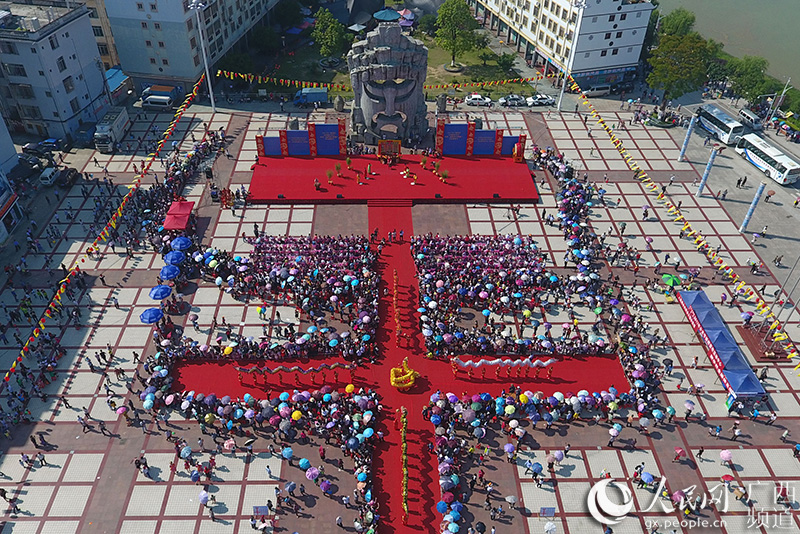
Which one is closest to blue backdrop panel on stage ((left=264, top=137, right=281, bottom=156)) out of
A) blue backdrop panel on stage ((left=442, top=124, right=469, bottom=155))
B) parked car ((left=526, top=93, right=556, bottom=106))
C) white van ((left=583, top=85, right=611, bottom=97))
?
blue backdrop panel on stage ((left=442, top=124, right=469, bottom=155))

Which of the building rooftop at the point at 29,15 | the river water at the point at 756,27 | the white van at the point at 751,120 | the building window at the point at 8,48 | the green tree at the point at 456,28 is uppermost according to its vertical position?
the building rooftop at the point at 29,15

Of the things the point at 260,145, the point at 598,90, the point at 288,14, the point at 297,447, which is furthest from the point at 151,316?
the point at 288,14

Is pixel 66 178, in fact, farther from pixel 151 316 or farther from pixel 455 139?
pixel 455 139

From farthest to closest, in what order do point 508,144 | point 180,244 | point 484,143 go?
point 508,144
point 484,143
point 180,244

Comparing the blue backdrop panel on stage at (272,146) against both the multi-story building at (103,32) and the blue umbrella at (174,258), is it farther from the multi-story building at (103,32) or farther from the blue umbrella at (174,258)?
the multi-story building at (103,32)

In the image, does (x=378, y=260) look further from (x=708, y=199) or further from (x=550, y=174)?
(x=708, y=199)

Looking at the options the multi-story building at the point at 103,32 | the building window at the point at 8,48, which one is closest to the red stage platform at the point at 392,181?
the building window at the point at 8,48
